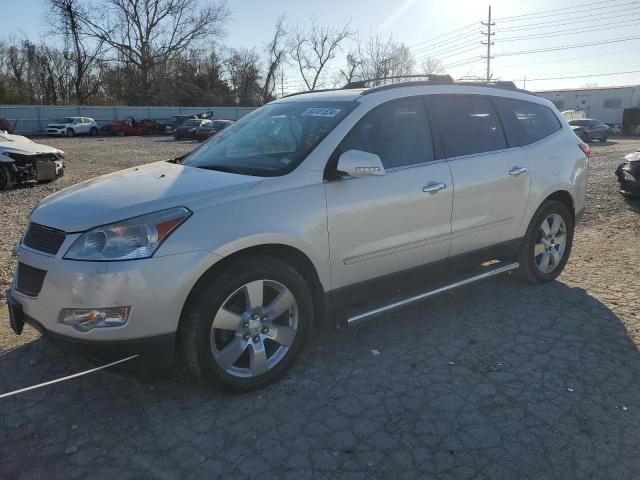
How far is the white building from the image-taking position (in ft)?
145

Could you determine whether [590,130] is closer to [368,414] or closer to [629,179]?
[629,179]

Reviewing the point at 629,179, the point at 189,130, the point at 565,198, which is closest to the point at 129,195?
the point at 565,198

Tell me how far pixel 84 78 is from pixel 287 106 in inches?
2530

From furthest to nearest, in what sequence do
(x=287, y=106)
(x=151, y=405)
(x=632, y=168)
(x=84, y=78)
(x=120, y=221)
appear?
(x=84, y=78)
(x=632, y=168)
(x=287, y=106)
(x=151, y=405)
(x=120, y=221)

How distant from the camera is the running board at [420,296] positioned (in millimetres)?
3686

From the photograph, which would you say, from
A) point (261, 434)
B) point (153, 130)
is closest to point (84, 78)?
point (153, 130)

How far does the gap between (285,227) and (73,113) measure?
163ft

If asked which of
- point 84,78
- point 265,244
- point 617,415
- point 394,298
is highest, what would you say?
point 84,78

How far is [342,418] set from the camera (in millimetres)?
3105

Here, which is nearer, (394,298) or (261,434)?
(261,434)

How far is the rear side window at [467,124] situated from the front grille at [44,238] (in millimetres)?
2807

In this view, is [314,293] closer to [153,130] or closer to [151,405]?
[151,405]

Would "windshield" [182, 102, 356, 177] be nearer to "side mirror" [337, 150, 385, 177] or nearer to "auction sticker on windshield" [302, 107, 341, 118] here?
"auction sticker on windshield" [302, 107, 341, 118]

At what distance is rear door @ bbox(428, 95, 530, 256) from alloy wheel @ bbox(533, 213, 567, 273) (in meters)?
0.44
